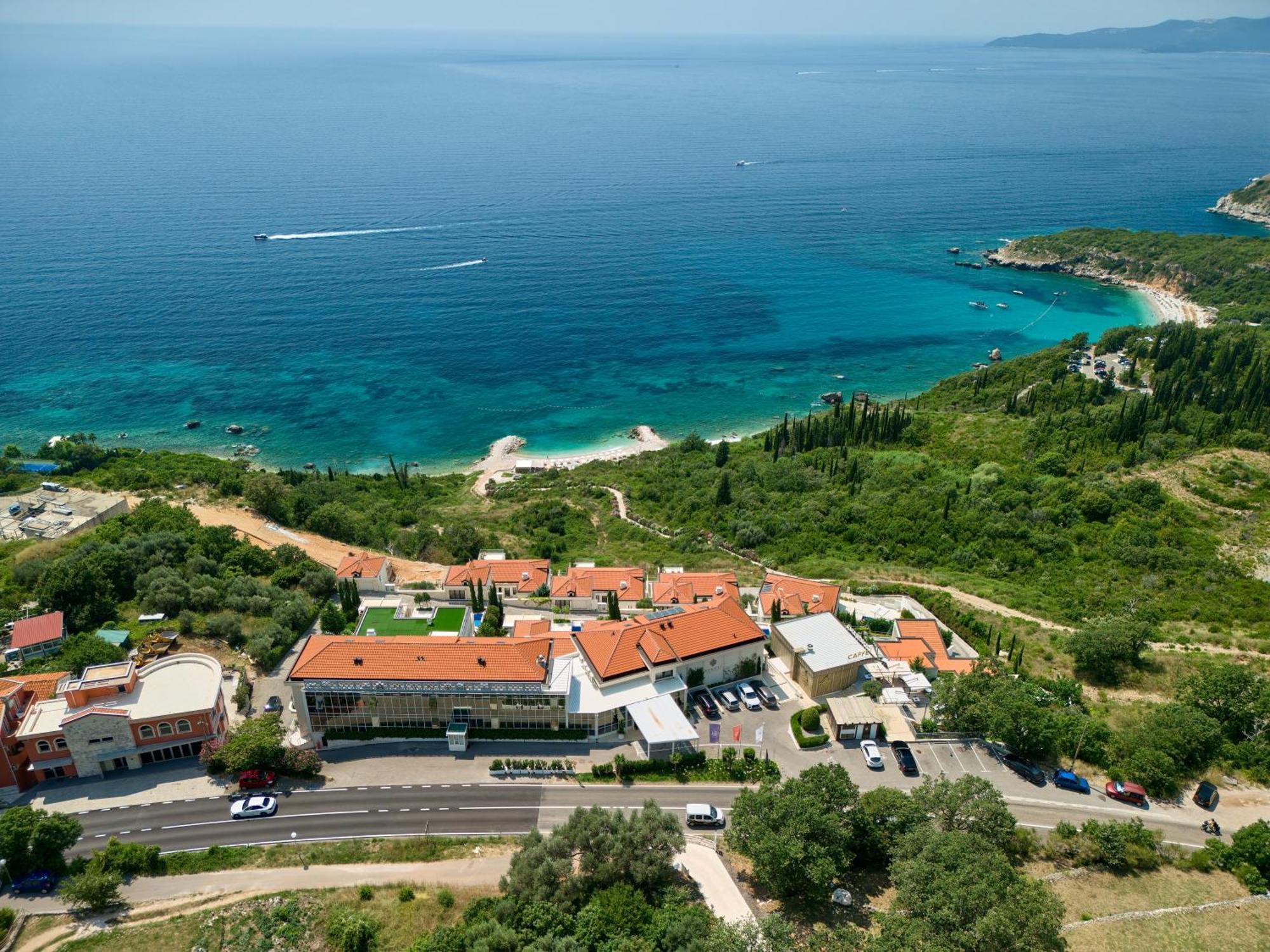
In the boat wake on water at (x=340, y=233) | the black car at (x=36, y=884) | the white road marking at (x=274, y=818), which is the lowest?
the white road marking at (x=274, y=818)

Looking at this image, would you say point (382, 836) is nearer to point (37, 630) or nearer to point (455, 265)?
point (37, 630)

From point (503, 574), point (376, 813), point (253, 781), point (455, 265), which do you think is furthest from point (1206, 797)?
point (455, 265)

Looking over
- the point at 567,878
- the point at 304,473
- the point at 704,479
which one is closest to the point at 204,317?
the point at 304,473

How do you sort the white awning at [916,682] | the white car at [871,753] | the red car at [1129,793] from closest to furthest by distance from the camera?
the red car at [1129,793], the white car at [871,753], the white awning at [916,682]

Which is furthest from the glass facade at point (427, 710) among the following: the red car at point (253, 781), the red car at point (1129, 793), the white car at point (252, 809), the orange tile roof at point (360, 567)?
the red car at point (1129, 793)

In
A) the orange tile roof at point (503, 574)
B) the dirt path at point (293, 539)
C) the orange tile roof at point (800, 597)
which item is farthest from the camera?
the dirt path at point (293, 539)

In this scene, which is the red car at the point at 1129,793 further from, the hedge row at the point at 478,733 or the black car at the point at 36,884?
the black car at the point at 36,884

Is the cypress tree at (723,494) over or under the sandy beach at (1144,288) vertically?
under
